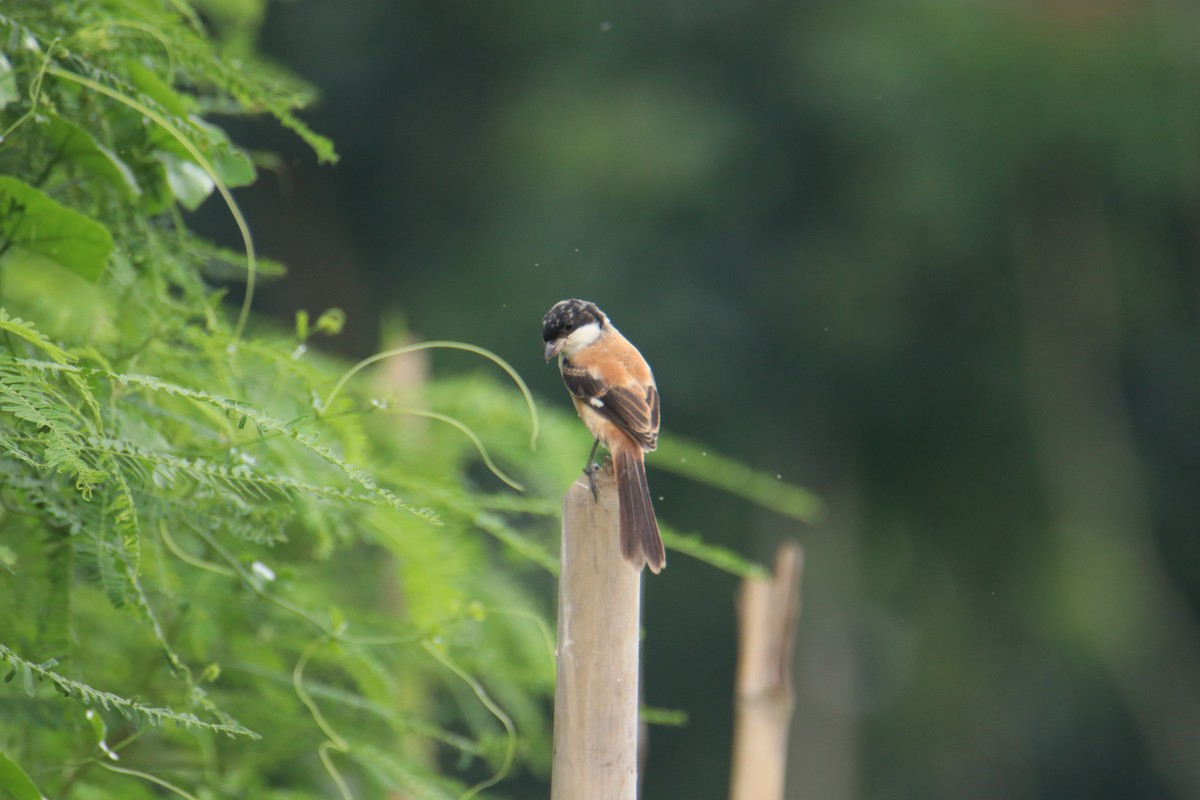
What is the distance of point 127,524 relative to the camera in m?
1.30

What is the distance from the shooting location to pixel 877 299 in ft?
39.2

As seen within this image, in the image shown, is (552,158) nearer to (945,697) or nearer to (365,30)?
(365,30)

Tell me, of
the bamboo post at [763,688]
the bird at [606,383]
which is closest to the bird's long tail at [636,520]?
the bird at [606,383]

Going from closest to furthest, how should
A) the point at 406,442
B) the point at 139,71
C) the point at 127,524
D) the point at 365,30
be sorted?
the point at 127,524
the point at 139,71
the point at 406,442
the point at 365,30

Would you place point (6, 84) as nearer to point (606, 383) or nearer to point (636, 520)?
point (636, 520)

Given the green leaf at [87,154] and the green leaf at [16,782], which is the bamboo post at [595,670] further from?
the green leaf at [87,154]

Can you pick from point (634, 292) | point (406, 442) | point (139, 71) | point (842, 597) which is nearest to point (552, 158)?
point (634, 292)

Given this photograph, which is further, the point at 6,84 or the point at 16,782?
the point at 6,84

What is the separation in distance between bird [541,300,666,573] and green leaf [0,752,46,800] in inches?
35.4

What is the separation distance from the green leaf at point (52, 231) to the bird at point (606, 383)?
788 mm

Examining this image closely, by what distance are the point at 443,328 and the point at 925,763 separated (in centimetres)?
631

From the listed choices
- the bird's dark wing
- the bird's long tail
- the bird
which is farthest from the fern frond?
the bird's dark wing

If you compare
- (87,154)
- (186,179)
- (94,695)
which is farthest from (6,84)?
(94,695)

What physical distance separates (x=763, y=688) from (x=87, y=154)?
1.47 m
